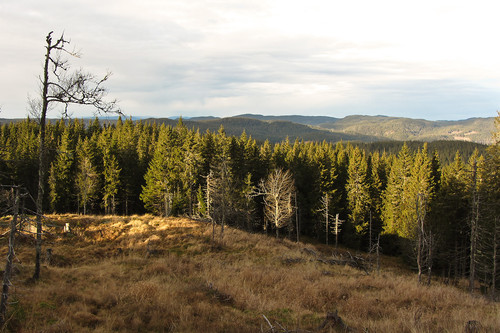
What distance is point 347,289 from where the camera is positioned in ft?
40.7

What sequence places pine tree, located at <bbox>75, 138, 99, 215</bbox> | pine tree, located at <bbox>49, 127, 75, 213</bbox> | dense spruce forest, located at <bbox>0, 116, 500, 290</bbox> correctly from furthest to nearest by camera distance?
pine tree, located at <bbox>49, 127, 75, 213</bbox> → pine tree, located at <bbox>75, 138, 99, 215</bbox> → dense spruce forest, located at <bbox>0, 116, 500, 290</bbox>

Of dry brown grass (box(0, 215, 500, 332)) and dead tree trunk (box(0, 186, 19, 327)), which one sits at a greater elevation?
dead tree trunk (box(0, 186, 19, 327))

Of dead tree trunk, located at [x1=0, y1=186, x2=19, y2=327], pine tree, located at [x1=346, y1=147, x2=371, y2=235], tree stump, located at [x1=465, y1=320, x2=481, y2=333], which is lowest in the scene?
pine tree, located at [x1=346, y1=147, x2=371, y2=235]

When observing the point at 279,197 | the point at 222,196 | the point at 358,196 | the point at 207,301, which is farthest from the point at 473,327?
the point at 358,196

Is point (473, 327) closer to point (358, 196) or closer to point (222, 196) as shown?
point (222, 196)

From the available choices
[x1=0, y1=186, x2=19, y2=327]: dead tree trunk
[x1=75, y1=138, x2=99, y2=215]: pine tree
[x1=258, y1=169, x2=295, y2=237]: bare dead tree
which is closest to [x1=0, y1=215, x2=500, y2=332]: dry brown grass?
[x1=0, y1=186, x2=19, y2=327]: dead tree trunk

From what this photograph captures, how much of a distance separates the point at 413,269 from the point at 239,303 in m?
34.9

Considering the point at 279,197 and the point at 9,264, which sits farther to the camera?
the point at 279,197

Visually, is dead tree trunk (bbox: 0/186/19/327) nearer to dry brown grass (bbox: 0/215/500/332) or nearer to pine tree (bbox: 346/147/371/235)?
dry brown grass (bbox: 0/215/500/332)

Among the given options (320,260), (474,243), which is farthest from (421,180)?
(320,260)

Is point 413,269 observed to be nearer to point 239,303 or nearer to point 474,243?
point 474,243

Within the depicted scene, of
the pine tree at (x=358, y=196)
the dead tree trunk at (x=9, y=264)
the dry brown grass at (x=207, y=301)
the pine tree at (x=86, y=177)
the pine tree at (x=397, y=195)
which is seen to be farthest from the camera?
the pine tree at (x=358, y=196)

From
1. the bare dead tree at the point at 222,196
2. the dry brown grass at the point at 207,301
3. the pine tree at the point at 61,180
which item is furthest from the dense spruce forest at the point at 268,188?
the dry brown grass at the point at 207,301

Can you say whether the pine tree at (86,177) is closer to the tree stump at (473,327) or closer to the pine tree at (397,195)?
the tree stump at (473,327)
